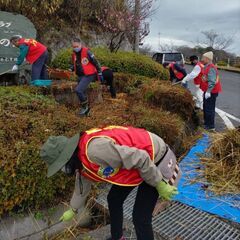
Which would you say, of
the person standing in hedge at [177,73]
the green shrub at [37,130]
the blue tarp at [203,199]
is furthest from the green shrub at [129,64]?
the blue tarp at [203,199]

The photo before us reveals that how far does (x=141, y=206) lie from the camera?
2.88m

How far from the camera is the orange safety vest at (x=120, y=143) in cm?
262

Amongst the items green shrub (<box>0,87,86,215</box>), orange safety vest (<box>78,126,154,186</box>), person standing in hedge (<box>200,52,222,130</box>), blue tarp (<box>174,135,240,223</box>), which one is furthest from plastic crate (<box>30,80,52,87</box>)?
orange safety vest (<box>78,126,154,186</box>)

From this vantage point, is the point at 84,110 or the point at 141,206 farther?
the point at 84,110

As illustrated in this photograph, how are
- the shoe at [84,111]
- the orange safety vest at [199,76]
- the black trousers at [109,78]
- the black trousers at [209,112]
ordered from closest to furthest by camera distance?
the shoe at [84,111], the black trousers at [109,78], the black trousers at [209,112], the orange safety vest at [199,76]

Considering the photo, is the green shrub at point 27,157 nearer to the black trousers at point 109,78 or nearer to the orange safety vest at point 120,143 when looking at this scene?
the orange safety vest at point 120,143

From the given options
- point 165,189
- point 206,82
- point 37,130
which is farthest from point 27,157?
point 206,82

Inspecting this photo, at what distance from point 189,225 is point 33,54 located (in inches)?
196

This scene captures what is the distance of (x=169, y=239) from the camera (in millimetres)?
3271

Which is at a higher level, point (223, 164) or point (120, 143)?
point (120, 143)

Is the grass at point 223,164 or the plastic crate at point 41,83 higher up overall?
the plastic crate at point 41,83

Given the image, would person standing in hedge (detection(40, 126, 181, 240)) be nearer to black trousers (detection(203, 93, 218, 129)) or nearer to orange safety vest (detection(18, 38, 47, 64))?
orange safety vest (detection(18, 38, 47, 64))

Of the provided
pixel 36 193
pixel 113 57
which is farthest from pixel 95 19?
pixel 36 193

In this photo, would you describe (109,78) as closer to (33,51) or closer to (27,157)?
(33,51)
